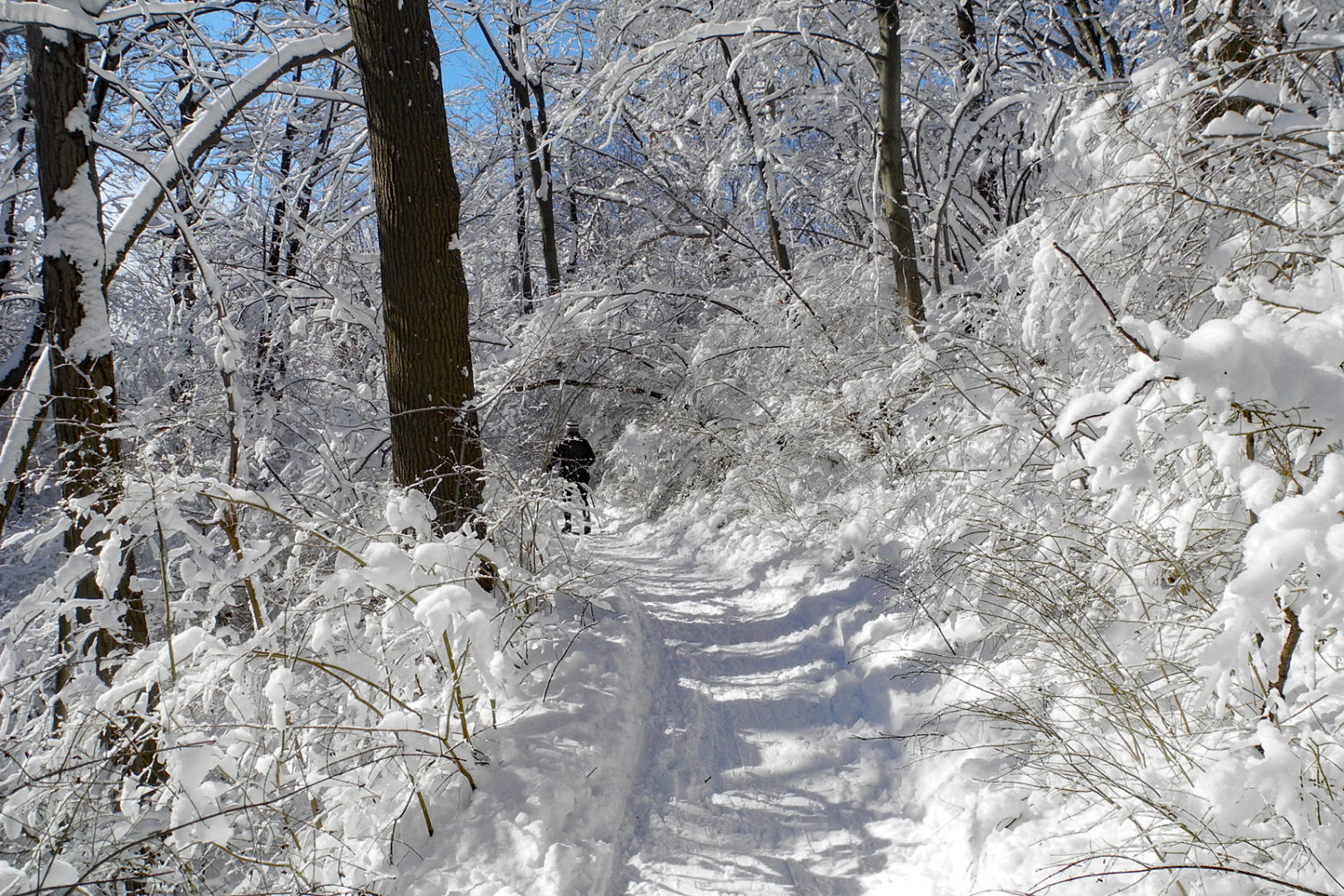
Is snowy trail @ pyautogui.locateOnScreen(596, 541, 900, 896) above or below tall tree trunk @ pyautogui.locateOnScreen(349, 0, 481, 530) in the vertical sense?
below

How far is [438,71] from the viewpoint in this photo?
15.3 ft

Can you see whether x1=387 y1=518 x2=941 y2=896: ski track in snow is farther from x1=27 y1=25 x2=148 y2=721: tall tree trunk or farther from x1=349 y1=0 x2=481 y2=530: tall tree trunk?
x1=27 y1=25 x2=148 y2=721: tall tree trunk

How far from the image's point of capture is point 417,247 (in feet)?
14.8

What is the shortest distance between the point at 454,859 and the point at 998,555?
2683mm

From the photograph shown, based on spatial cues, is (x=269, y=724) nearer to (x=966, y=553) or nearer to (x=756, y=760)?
(x=756, y=760)

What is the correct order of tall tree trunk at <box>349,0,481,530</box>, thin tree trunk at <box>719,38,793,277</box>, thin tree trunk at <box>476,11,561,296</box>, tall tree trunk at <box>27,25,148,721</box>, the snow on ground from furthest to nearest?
thin tree trunk at <box>476,11,561,296</box> < thin tree trunk at <box>719,38,793,277</box> < tall tree trunk at <box>349,0,481,530</box> < tall tree trunk at <box>27,25,148,721</box> < the snow on ground

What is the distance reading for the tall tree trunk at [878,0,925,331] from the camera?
19.4ft

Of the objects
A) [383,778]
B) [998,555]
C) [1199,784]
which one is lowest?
[383,778]

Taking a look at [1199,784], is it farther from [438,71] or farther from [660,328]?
[660,328]

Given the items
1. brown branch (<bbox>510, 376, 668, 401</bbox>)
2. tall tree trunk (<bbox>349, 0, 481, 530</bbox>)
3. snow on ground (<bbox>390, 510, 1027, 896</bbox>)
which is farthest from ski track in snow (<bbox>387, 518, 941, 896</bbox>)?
brown branch (<bbox>510, 376, 668, 401</bbox>)

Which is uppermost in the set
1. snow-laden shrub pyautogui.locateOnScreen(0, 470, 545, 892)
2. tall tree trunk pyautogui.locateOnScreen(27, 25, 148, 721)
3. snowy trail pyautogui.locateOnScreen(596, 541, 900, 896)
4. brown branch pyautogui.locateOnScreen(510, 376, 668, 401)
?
tall tree trunk pyautogui.locateOnScreen(27, 25, 148, 721)

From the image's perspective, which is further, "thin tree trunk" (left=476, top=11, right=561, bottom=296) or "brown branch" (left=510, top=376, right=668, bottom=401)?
"thin tree trunk" (left=476, top=11, right=561, bottom=296)

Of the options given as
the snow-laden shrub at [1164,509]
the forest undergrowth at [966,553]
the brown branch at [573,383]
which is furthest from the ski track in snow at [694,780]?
the brown branch at [573,383]

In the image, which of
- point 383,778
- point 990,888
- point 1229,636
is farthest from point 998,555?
point 383,778
